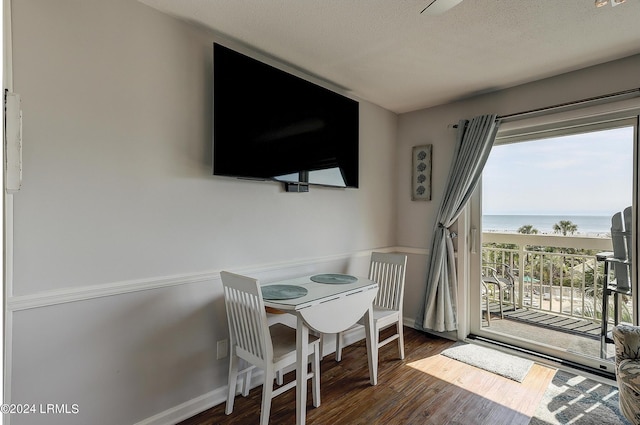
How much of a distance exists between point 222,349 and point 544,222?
2.82 meters

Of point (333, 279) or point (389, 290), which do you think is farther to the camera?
point (389, 290)

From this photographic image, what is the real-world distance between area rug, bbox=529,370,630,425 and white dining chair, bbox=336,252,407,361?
101 cm

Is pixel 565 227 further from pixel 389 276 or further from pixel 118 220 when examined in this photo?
pixel 118 220

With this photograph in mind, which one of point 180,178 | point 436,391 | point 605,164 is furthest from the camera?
point 605,164

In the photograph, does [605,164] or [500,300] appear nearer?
[605,164]

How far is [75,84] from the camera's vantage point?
1597 millimetres

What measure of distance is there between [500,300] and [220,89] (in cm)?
326

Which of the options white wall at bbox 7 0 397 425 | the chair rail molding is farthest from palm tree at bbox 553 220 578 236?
white wall at bbox 7 0 397 425

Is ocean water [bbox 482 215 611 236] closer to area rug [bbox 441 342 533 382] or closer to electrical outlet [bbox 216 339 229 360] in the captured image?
area rug [bbox 441 342 533 382]

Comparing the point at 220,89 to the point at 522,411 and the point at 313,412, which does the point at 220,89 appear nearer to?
the point at 313,412

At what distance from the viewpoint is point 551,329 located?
3.01 metres

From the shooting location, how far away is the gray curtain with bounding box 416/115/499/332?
291cm

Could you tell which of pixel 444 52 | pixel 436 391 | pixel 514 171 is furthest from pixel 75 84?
pixel 514 171

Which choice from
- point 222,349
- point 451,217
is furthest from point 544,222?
point 222,349
